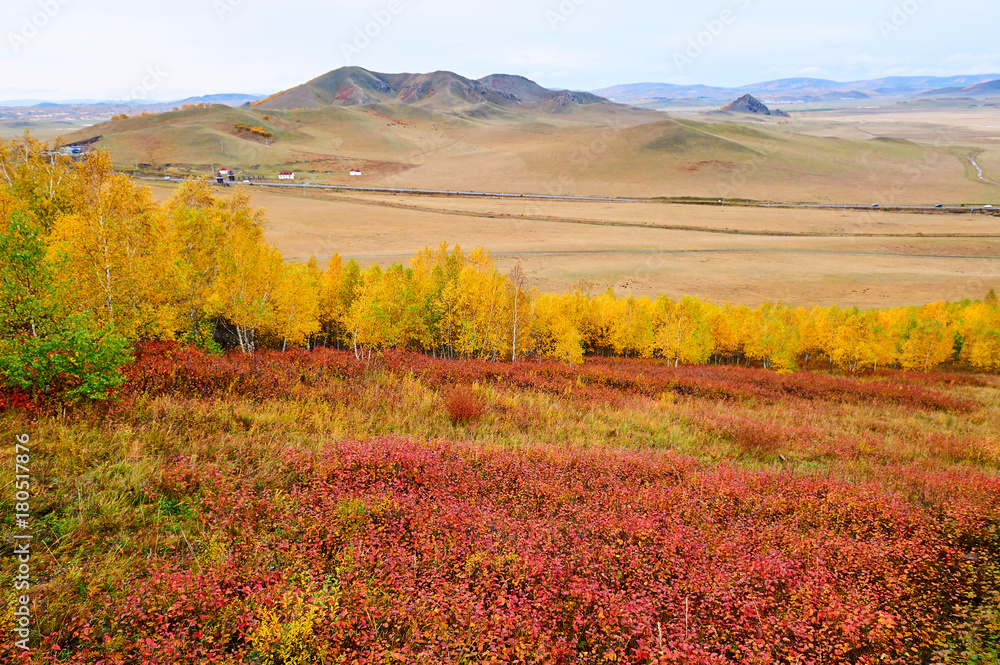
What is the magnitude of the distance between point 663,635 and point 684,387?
17.5 metres

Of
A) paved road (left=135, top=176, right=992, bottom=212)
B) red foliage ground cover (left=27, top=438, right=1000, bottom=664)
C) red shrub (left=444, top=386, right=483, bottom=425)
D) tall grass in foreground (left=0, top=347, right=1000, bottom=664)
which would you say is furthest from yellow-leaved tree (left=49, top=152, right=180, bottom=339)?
paved road (left=135, top=176, right=992, bottom=212)

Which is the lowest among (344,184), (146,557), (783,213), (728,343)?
(728,343)

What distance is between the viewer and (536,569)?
6.09 m

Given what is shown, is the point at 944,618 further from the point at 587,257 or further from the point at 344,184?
the point at 344,184

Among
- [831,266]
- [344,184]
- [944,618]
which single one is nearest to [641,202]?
[831,266]

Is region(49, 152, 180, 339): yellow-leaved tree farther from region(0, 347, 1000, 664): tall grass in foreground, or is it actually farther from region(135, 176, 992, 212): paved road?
region(135, 176, 992, 212): paved road

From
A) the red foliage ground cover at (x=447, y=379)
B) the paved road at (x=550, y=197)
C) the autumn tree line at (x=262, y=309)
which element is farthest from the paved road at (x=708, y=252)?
the paved road at (x=550, y=197)

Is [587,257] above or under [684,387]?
above

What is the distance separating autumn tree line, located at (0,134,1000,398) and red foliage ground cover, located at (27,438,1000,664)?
15.6 ft

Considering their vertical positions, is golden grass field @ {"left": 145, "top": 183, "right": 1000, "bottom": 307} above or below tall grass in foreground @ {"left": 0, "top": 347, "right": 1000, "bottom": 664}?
above

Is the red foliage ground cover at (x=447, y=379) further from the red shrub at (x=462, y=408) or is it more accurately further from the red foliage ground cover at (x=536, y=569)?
the red foliage ground cover at (x=536, y=569)

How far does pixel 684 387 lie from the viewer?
2170 centimetres

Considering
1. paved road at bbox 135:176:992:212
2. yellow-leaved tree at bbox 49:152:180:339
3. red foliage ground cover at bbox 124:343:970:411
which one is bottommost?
red foliage ground cover at bbox 124:343:970:411

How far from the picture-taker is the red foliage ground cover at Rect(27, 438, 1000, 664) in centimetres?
500
